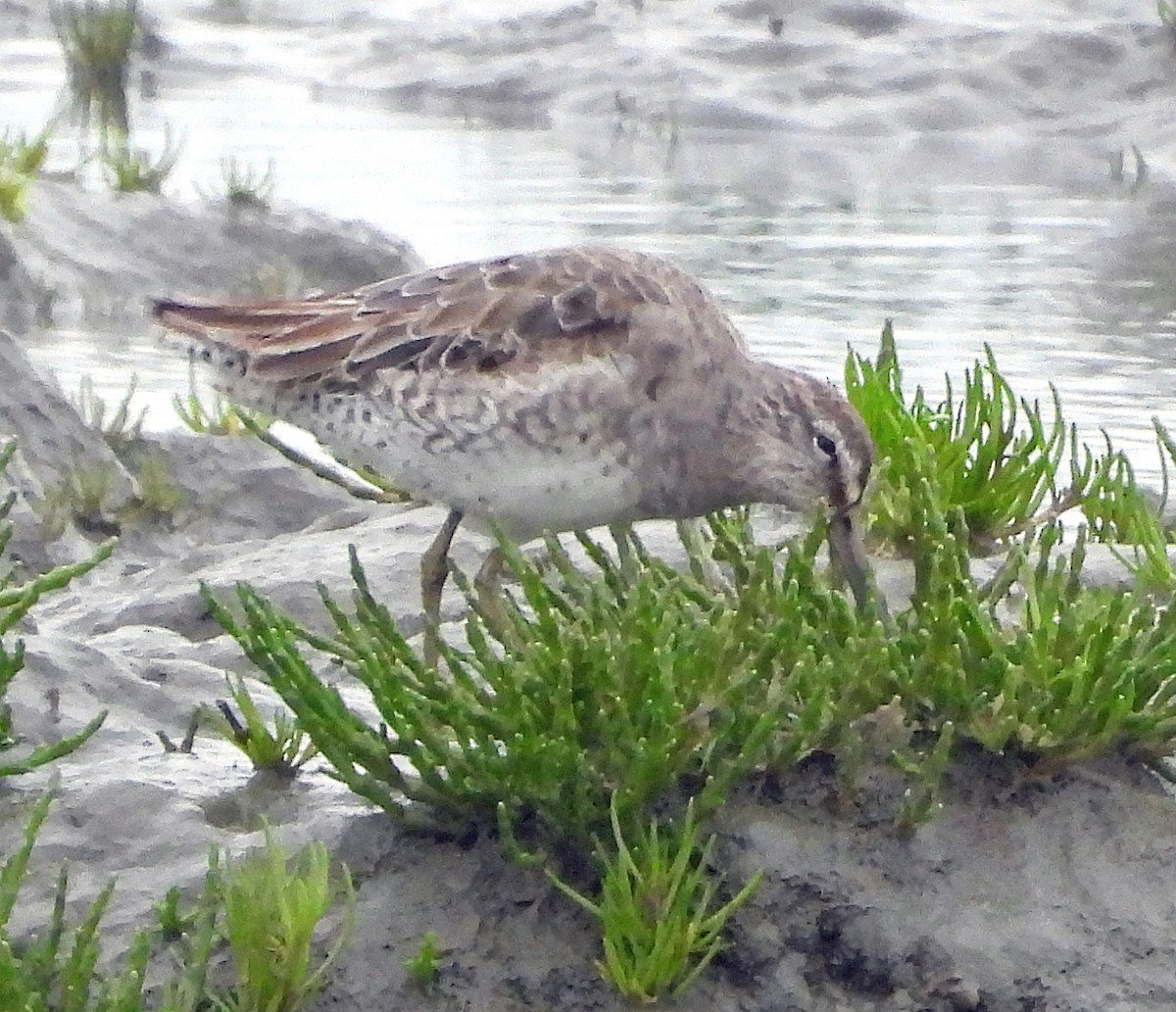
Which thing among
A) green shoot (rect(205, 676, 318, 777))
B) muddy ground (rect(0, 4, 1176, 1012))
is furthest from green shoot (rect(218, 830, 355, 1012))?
green shoot (rect(205, 676, 318, 777))

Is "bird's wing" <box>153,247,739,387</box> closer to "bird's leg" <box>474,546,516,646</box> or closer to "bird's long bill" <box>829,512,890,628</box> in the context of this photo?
"bird's leg" <box>474,546,516,646</box>

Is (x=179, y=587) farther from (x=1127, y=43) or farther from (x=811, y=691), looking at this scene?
(x=1127, y=43)

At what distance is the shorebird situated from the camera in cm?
608

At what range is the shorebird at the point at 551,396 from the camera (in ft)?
20.0

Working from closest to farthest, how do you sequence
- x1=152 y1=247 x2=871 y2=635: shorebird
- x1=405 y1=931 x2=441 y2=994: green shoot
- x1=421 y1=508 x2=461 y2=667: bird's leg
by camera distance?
x1=405 y1=931 x2=441 y2=994: green shoot → x1=152 y1=247 x2=871 y2=635: shorebird → x1=421 y1=508 x2=461 y2=667: bird's leg

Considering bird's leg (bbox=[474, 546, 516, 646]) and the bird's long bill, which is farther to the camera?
bird's leg (bbox=[474, 546, 516, 646])

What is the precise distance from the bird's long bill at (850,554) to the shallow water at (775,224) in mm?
3212

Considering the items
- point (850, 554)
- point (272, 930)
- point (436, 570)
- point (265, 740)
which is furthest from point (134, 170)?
point (272, 930)

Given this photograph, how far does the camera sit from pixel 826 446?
20.9 feet

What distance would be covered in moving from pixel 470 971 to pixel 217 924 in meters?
0.52

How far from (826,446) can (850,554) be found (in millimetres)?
426

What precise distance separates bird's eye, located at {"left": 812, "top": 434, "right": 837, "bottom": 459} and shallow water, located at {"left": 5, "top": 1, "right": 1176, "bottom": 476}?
309 centimetres

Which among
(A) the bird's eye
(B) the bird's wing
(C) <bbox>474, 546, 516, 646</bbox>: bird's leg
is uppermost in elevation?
(B) the bird's wing

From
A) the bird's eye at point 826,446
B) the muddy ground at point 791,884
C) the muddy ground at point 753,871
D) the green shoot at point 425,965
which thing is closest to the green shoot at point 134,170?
the muddy ground at point 753,871
